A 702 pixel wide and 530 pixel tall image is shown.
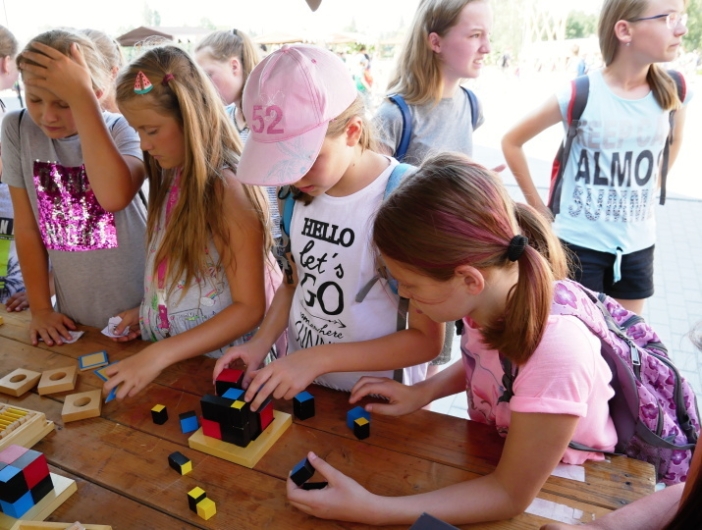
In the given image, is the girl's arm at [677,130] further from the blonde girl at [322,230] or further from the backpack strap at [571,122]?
the blonde girl at [322,230]

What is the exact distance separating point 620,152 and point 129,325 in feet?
6.05

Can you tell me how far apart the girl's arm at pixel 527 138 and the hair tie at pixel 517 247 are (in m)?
1.12

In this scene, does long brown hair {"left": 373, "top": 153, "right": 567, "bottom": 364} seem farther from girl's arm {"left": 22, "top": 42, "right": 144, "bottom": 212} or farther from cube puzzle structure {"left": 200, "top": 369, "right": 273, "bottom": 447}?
girl's arm {"left": 22, "top": 42, "right": 144, "bottom": 212}

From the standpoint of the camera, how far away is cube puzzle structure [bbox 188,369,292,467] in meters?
1.04

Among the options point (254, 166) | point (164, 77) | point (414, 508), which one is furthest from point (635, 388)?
point (164, 77)

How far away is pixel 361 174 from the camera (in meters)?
1.33

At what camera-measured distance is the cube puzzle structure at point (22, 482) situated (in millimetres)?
895

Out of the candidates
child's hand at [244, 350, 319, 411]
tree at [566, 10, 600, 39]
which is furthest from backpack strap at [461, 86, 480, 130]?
tree at [566, 10, 600, 39]

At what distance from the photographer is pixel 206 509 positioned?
90 cm

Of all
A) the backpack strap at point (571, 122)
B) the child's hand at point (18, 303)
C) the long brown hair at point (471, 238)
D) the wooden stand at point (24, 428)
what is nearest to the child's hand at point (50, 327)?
the child's hand at point (18, 303)

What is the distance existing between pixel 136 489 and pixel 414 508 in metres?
0.52

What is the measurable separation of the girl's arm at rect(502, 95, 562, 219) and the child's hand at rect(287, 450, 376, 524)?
4.61ft

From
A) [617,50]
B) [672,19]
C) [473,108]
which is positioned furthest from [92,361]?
[672,19]

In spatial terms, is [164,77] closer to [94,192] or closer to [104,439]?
[94,192]
